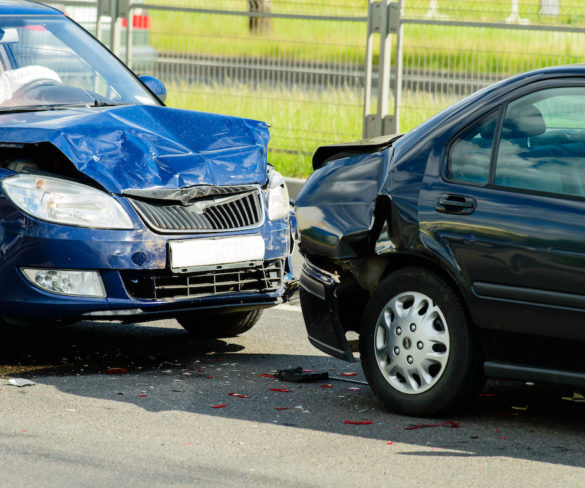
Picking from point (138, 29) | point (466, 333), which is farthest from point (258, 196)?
point (138, 29)

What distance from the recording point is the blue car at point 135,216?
6.00m

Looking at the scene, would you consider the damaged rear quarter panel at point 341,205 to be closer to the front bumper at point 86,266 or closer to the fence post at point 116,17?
the front bumper at point 86,266

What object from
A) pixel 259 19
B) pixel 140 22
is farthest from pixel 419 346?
pixel 140 22

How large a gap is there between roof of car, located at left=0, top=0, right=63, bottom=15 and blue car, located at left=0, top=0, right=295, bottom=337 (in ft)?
2.53

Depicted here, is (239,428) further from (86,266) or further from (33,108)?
(33,108)

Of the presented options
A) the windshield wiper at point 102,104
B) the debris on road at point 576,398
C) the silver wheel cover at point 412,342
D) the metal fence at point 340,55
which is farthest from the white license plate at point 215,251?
the metal fence at point 340,55

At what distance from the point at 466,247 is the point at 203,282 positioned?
1.58 metres

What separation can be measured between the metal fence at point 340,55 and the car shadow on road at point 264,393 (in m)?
5.66

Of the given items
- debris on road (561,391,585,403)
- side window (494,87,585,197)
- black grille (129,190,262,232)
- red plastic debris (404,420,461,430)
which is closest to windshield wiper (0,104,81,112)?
black grille (129,190,262,232)

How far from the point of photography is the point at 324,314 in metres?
5.83

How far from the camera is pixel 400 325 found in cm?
548

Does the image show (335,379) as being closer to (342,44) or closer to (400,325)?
(400,325)

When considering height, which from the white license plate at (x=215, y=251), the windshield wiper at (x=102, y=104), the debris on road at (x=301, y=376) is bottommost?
the debris on road at (x=301, y=376)

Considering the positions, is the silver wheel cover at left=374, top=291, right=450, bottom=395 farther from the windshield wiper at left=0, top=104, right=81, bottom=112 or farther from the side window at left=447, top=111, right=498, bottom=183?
the windshield wiper at left=0, top=104, right=81, bottom=112
